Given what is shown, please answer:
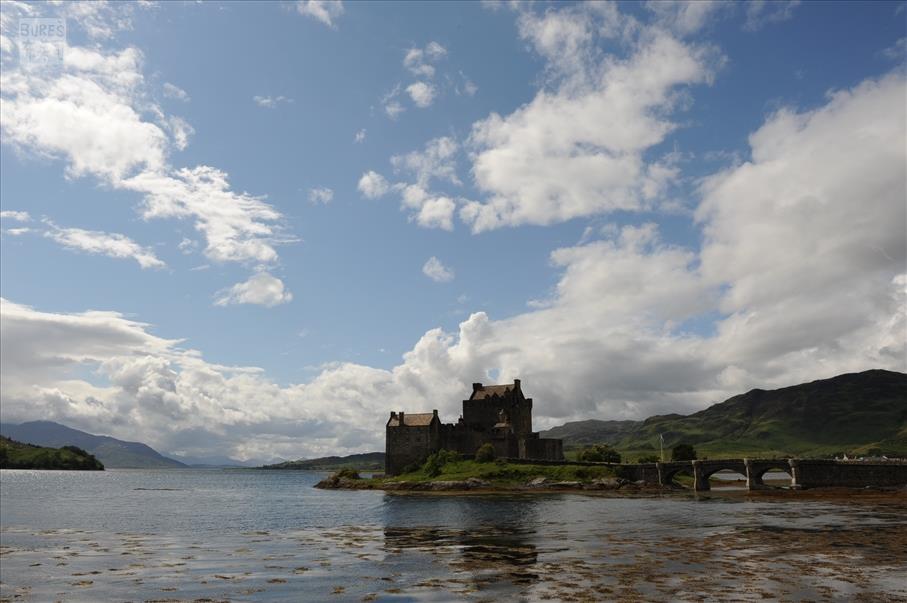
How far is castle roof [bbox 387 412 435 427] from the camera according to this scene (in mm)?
146875

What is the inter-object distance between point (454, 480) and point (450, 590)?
98.8m

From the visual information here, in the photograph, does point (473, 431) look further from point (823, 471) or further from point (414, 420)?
point (823, 471)

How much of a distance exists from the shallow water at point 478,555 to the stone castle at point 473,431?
A: 208 feet

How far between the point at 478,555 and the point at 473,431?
105m

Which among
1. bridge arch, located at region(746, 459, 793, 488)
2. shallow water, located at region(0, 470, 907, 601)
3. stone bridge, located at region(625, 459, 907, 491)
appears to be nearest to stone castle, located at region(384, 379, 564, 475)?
stone bridge, located at region(625, 459, 907, 491)

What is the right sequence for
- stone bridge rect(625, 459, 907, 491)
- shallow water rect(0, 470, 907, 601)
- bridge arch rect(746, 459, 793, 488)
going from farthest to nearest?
bridge arch rect(746, 459, 793, 488)
stone bridge rect(625, 459, 907, 491)
shallow water rect(0, 470, 907, 601)

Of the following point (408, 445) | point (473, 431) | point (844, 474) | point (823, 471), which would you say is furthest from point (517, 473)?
point (844, 474)

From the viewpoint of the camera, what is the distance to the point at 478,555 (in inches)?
1639

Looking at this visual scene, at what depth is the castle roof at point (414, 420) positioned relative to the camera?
14688 cm

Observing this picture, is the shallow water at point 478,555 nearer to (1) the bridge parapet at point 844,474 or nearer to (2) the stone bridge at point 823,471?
(1) the bridge parapet at point 844,474

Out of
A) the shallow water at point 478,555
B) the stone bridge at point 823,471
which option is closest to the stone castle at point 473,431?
the stone bridge at point 823,471

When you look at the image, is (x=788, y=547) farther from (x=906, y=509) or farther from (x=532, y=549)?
(x=906, y=509)

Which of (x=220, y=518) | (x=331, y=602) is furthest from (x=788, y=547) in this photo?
(x=220, y=518)

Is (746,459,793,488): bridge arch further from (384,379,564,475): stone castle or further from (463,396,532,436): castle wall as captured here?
(463,396,532,436): castle wall
